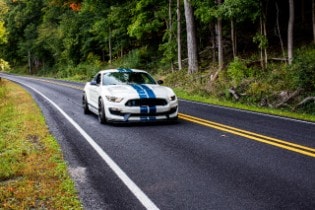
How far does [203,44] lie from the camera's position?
107ft

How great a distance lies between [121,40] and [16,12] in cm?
3858

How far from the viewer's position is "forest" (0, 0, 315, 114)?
16.5 meters

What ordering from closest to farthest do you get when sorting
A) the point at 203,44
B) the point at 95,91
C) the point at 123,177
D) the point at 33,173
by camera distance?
1. the point at 123,177
2. the point at 33,173
3. the point at 95,91
4. the point at 203,44

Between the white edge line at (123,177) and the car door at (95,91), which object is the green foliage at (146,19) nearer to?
the car door at (95,91)

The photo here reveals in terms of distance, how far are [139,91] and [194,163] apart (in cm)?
439

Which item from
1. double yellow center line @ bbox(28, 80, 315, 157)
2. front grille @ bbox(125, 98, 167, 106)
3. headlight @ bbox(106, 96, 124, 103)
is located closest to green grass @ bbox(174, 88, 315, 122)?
double yellow center line @ bbox(28, 80, 315, 157)

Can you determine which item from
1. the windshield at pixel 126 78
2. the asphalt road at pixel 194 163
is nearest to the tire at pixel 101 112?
the asphalt road at pixel 194 163

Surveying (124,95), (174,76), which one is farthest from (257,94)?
(174,76)

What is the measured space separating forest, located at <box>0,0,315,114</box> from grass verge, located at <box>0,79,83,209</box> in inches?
359

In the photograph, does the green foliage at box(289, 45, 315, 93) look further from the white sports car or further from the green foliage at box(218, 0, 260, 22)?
the white sports car

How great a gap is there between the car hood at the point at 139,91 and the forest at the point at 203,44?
5672 millimetres

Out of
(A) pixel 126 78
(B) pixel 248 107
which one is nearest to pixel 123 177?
(A) pixel 126 78

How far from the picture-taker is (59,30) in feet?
176

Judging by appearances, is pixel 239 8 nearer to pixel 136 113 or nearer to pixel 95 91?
pixel 95 91
